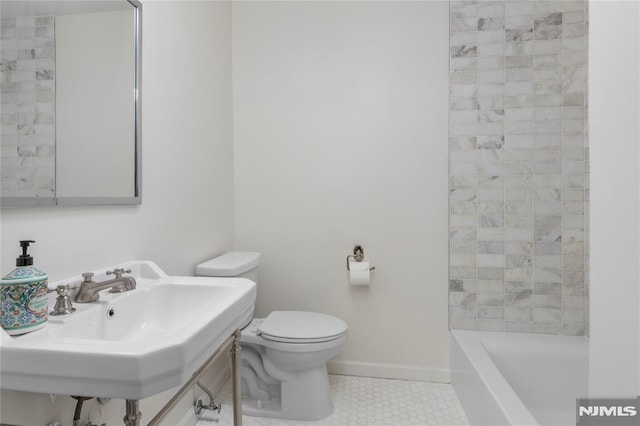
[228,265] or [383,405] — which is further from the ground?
[228,265]

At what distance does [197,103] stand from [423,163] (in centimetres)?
127

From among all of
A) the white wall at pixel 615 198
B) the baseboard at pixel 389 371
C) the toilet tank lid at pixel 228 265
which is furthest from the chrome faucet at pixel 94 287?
the baseboard at pixel 389 371

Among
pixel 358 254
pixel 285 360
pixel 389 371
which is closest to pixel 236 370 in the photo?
pixel 285 360

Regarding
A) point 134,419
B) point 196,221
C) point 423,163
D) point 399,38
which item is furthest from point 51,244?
point 399,38

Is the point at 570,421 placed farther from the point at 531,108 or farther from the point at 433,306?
the point at 531,108

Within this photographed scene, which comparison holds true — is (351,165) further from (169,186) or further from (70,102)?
(70,102)

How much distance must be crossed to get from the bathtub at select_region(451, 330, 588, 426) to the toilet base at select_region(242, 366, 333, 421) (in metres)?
0.70

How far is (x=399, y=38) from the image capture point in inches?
82.0

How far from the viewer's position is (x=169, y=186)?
1537 mm

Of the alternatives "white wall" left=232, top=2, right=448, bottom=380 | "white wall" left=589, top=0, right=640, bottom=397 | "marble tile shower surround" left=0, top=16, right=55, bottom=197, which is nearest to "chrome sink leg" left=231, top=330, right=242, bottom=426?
"marble tile shower surround" left=0, top=16, right=55, bottom=197

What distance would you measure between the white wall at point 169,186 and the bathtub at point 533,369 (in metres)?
1.42

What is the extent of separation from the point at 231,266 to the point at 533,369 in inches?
63.7

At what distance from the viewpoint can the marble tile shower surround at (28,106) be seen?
87cm

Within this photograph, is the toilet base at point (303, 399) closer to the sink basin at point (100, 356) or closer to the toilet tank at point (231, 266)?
the toilet tank at point (231, 266)
